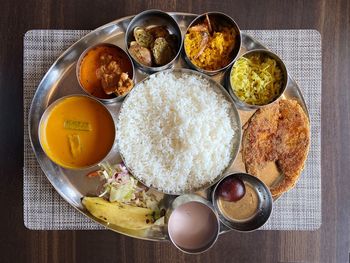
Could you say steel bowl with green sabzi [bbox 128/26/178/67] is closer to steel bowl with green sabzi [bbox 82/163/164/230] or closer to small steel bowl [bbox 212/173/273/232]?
steel bowl with green sabzi [bbox 82/163/164/230]

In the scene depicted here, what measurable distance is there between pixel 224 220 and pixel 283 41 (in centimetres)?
102

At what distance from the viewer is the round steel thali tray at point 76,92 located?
197 centimetres

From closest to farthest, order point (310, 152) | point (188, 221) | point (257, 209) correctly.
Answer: point (188, 221), point (257, 209), point (310, 152)

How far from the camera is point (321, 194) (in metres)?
2.11

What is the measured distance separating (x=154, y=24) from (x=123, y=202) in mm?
951

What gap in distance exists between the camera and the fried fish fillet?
1995 millimetres

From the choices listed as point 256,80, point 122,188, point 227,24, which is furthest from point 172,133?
point 227,24

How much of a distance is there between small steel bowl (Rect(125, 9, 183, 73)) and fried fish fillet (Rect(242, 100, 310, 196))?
0.56 metres

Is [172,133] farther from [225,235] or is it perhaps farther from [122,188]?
[225,235]

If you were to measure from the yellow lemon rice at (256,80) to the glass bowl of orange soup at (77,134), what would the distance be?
68 cm

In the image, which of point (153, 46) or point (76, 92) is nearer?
point (153, 46)

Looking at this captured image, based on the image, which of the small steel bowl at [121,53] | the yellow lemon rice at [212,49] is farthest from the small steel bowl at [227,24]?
the small steel bowl at [121,53]

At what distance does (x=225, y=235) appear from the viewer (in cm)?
210

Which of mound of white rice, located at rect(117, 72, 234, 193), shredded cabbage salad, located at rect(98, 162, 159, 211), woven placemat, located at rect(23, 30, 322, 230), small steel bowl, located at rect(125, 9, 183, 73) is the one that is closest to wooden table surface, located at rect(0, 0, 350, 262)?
woven placemat, located at rect(23, 30, 322, 230)
